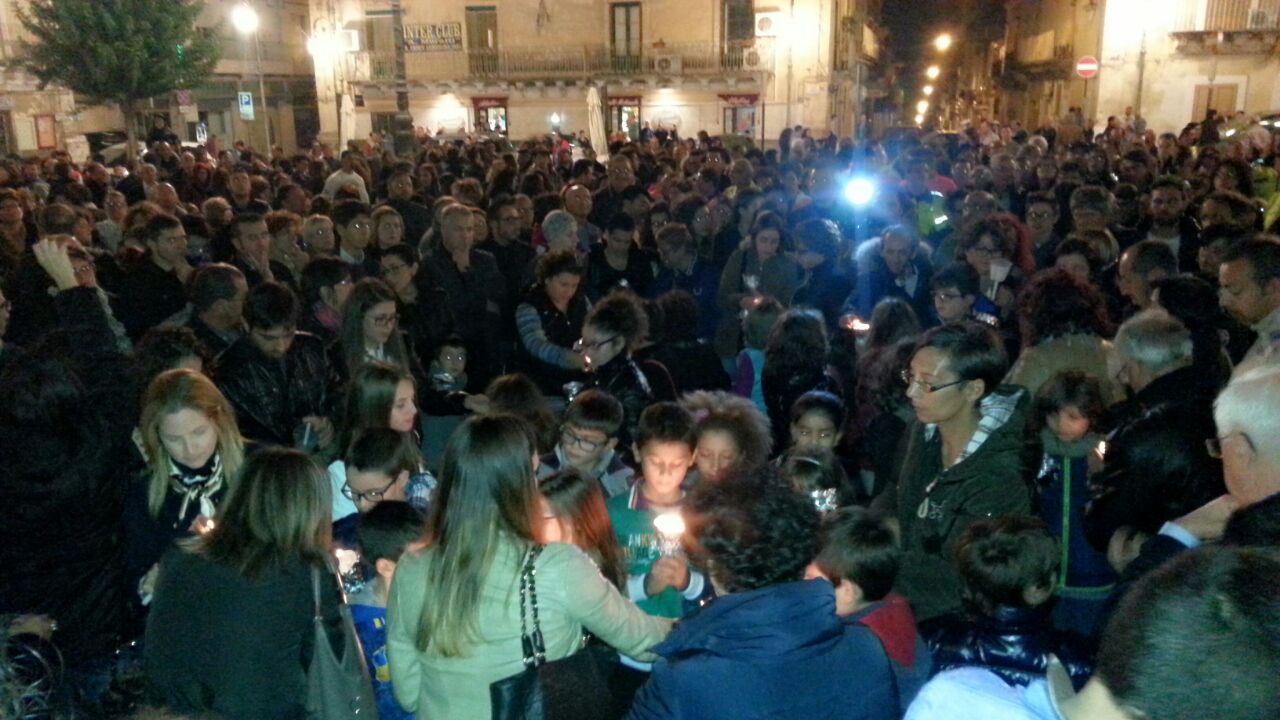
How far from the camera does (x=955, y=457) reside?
3305mm

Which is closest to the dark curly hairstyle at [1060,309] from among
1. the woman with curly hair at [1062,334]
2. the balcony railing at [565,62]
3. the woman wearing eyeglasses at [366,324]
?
the woman with curly hair at [1062,334]

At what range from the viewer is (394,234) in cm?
752

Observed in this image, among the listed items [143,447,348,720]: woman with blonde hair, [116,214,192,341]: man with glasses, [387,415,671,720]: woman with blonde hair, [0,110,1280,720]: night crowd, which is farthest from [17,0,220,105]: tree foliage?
[387,415,671,720]: woman with blonde hair

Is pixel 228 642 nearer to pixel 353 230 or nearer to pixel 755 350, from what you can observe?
pixel 755 350

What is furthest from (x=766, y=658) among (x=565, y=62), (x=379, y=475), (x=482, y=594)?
(x=565, y=62)

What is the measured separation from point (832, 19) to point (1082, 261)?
27.9 metres

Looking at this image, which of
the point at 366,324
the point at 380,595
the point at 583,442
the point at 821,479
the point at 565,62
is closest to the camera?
the point at 380,595

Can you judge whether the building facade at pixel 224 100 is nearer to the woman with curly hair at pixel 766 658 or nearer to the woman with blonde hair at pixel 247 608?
the woman with blonde hair at pixel 247 608

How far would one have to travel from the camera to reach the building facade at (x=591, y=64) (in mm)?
31875

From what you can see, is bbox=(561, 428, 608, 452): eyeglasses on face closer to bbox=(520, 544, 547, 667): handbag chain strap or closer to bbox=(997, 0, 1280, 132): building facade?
bbox=(520, 544, 547, 667): handbag chain strap

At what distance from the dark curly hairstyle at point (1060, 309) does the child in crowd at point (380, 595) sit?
3045 mm

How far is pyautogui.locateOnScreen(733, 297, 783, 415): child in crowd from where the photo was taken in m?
5.32

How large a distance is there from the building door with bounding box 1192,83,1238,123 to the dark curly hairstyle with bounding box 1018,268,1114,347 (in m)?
30.1

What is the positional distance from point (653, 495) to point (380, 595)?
1079mm
